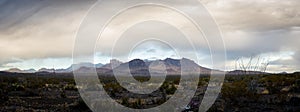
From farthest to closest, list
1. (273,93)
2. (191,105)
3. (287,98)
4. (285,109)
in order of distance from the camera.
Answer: (273,93), (287,98), (191,105), (285,109)

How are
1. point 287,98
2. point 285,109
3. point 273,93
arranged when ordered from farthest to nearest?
Answer: point 273,93
point 287,98
point 285,109

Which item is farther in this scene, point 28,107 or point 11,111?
point 28,107

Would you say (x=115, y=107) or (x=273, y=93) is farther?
(x=273, y=93)

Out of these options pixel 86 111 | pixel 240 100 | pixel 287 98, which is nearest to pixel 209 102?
pixel 240 100

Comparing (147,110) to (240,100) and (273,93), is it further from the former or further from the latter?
(273,93)

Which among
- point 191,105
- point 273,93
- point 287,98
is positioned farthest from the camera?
point 273,93

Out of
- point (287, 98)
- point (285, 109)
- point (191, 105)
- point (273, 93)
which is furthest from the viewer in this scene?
A: point (273, 93)

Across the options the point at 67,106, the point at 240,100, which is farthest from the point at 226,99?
the point at 67,106

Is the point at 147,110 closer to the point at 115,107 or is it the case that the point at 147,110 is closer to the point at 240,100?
the point at 115,107

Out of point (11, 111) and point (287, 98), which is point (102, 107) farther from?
point (287, 98)
